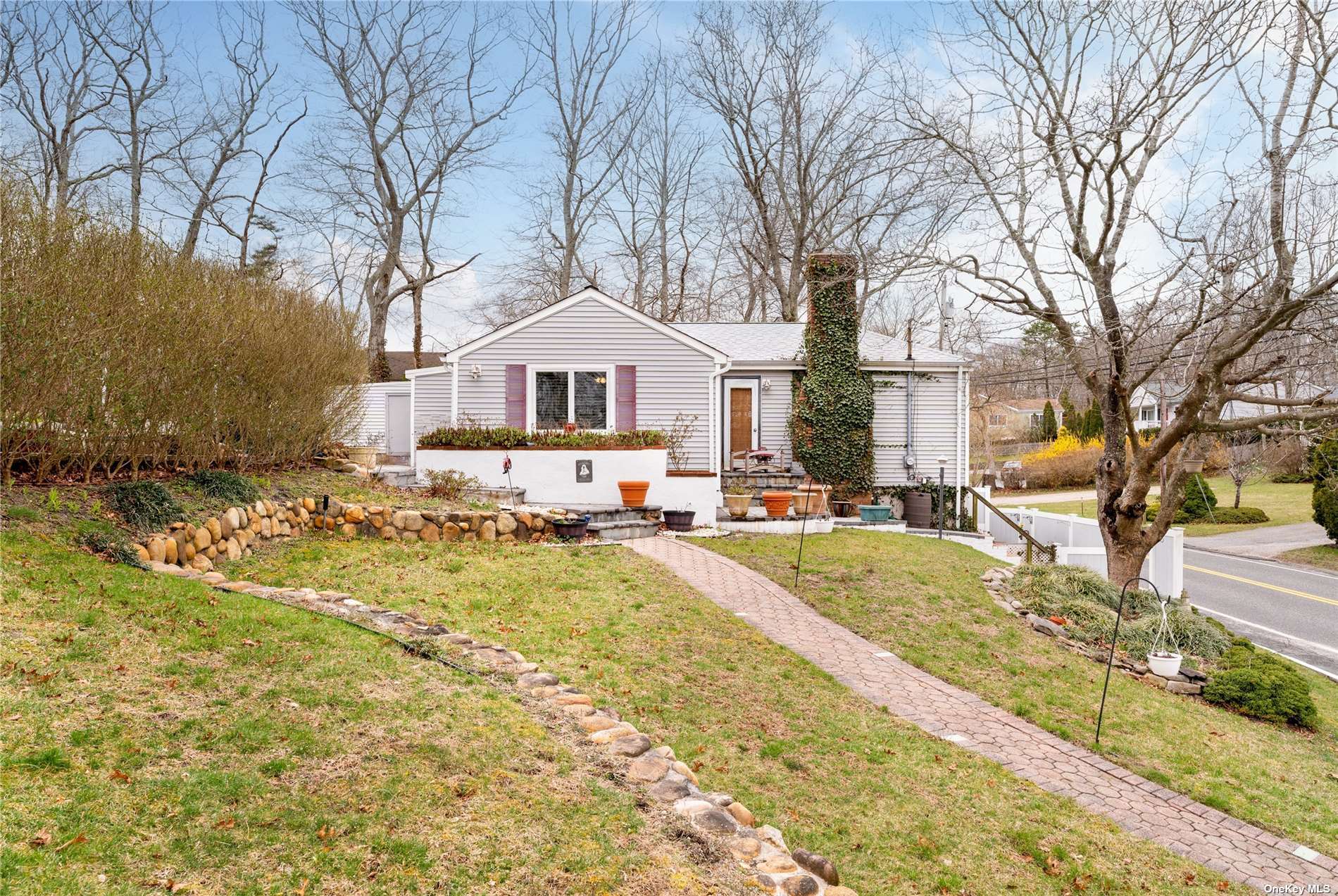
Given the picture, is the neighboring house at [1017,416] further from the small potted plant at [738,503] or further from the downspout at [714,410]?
the small potted plant at [738,503]

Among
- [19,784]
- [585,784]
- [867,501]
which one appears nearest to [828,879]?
[585,784]

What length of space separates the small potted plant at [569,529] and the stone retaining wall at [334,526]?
0.10 meters

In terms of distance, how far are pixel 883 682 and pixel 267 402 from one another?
8.95m

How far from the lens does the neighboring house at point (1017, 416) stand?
44156 millimetres

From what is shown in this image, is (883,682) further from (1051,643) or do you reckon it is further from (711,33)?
(711,33)

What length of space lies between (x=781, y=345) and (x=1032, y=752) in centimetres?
1401

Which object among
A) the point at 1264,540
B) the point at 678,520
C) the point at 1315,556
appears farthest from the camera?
the point at 1264,540

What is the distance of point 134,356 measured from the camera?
714 centimetres

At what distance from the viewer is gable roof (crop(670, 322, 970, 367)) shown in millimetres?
18297

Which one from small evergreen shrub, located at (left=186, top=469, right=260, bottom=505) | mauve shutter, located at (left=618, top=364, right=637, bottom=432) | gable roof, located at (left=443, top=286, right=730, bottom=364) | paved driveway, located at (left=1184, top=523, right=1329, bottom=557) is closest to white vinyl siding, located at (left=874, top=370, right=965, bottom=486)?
gable roof, located at (left=443, top=286, right=730, bottom=364)

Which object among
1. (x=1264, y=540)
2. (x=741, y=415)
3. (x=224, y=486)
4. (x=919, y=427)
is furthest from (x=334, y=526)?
(x=1264, y=540)

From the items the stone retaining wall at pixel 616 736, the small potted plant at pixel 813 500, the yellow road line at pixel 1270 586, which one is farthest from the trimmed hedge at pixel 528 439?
the yellow road line at pixel 1270 586

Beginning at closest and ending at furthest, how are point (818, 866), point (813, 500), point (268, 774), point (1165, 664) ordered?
1. point (268, 774)
2. point (818, 866)
3. point (1165, 664)
4. point (813, 500)

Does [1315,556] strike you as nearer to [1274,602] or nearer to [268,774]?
[1274,602]
